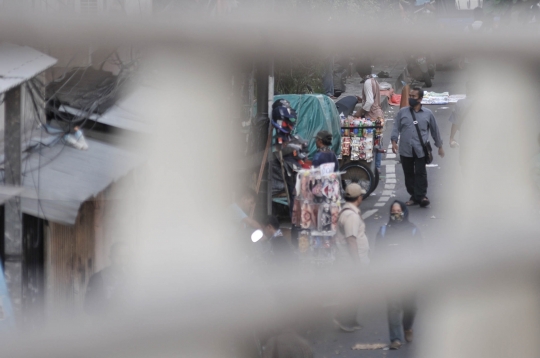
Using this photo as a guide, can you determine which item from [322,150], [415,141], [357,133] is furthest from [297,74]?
[357,133]

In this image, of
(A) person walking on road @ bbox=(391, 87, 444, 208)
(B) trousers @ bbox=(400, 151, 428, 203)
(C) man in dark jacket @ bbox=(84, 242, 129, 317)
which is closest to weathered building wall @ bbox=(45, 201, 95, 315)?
(C) man in dark jacket @ bbox=(84, 242, 129, 317)

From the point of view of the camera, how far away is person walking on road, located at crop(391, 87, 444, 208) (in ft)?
3.33

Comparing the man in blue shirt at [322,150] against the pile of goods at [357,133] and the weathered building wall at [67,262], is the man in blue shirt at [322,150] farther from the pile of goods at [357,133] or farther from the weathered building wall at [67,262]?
the weathered building wall at [67,262]

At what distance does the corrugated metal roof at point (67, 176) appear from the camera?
1.96 feet

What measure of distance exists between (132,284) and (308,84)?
318mm

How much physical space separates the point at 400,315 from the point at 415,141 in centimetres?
105

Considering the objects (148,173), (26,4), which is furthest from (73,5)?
(148,173)

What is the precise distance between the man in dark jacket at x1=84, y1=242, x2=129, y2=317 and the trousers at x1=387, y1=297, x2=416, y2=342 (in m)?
0.29

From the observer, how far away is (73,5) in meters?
0.62

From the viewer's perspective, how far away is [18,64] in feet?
1.90

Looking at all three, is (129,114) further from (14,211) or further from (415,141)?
(415,141)

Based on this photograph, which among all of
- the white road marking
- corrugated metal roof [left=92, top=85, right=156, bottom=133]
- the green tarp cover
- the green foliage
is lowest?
the white road marking

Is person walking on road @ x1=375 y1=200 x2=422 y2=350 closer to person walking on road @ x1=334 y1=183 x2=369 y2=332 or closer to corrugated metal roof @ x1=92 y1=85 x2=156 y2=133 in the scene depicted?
person walking on road @ x1=334 y1=183 x2=369 y2=332

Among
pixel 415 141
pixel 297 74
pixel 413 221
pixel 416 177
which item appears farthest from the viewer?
pixel 415 141
